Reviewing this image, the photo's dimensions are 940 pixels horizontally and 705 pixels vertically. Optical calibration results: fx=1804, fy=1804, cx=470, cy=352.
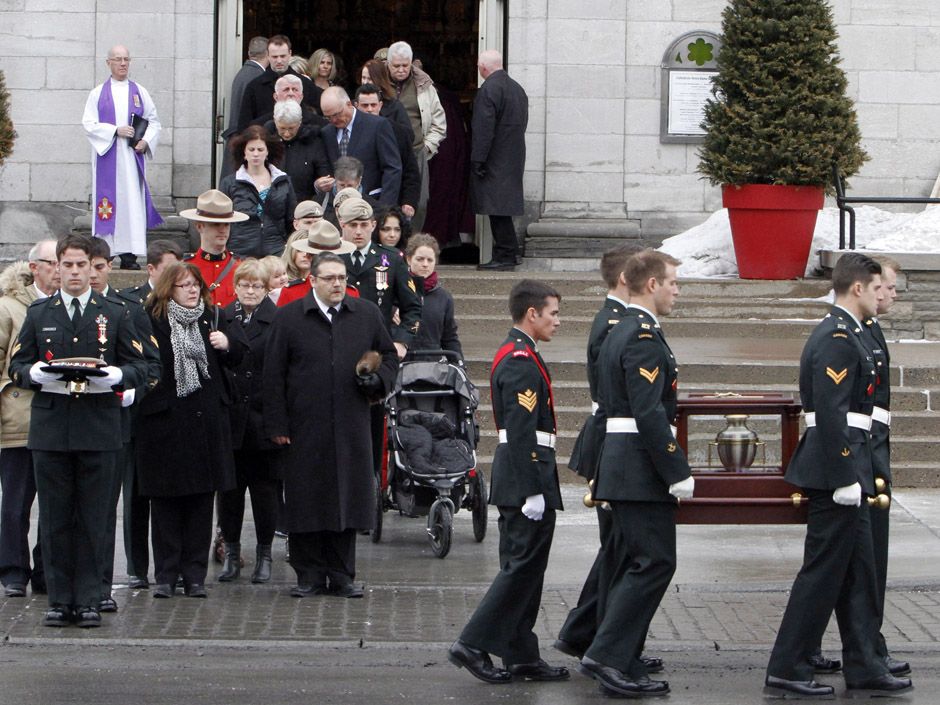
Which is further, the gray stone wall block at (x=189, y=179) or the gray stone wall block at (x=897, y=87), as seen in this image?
the gray stone wall block at (x=897, y=87)

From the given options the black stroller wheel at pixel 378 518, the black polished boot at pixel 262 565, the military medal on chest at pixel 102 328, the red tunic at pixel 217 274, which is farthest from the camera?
the black stroller wheel at pixel 378 518

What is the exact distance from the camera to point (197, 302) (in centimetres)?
920

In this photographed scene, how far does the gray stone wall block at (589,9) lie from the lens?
56.4 ft

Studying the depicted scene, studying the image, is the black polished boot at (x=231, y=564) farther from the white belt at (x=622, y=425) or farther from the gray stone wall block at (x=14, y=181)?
the gray stone wall block at (x=14, y=181)

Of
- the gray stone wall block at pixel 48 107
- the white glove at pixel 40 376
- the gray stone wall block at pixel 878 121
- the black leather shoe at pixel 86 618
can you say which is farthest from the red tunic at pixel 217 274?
the gray stone wall block at pixel 878 121

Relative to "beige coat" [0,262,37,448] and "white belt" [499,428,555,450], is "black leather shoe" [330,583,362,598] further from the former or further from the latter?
"white belt" [499,428,555,450]

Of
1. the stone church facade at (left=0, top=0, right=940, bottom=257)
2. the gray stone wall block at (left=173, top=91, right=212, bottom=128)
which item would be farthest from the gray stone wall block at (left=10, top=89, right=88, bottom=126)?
the gray stone wall block at (left=173, top=91, right=212, bottom=128)

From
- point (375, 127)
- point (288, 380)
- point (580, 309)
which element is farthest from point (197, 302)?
point (580, 309)

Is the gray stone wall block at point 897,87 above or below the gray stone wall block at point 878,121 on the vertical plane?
above

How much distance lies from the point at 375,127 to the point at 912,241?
4.83 meters

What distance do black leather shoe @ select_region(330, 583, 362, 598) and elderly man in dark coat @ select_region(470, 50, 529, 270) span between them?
24.7 ft

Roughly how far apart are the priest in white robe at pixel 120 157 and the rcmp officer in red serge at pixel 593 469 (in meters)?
8.48

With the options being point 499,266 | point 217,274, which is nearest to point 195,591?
point 217,274

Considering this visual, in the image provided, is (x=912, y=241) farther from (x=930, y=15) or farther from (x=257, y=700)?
(x=257, y=700)
